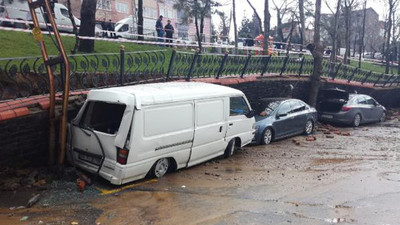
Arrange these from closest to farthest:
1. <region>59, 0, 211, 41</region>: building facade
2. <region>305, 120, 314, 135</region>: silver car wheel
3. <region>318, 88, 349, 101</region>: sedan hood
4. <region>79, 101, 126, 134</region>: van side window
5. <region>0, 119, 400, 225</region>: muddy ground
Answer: <region>0, 119, 400, 225</region>: muddy ground
<region>79, 101, 126, 134</region>: van side window
<region>305, 120, 314, 135</region>: silver car wheel
<region>318, 88, 349, 101</region>: sedan hood
<region>59, 0, 211, 41</region>: building facade

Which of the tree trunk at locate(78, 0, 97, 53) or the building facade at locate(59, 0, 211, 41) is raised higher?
the building facade at locate(59, 0, 211, 41)

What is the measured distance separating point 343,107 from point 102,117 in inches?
448

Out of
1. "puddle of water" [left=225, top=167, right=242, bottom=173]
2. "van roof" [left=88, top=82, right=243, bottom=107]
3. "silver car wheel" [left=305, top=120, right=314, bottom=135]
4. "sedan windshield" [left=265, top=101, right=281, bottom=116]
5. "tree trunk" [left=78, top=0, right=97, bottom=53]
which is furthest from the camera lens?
"tree trunk" [left=78, top=0, right=97, bottom=53]

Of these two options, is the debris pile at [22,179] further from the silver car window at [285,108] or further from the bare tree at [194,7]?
the bare tree at [194,7]

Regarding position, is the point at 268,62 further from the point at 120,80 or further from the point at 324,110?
the point at 120,80

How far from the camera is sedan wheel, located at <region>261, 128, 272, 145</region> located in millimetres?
11141

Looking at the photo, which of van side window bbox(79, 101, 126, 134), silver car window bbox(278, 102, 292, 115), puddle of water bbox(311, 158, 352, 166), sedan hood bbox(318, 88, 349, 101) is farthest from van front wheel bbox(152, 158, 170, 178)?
sedan hood bbox(318, 88, 349, 101)

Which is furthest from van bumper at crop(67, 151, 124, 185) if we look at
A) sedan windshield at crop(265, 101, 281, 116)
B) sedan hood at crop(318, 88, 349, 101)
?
sedan hood at crop(318, 88, 349, 101)

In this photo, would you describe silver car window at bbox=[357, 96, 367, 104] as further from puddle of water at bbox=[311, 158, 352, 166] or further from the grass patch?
the grass patch

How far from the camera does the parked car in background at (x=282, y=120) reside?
36.6ft

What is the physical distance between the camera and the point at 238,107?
9.17 metres

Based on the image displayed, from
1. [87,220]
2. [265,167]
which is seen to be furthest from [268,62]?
[87,220]

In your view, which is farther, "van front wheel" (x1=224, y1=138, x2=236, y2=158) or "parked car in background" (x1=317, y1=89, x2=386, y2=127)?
Answer: "parked car in background" (x1=317, y1=89, x2=386, y2=127)

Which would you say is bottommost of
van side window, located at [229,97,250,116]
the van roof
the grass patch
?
van side window, located at [229,97,250,116]
